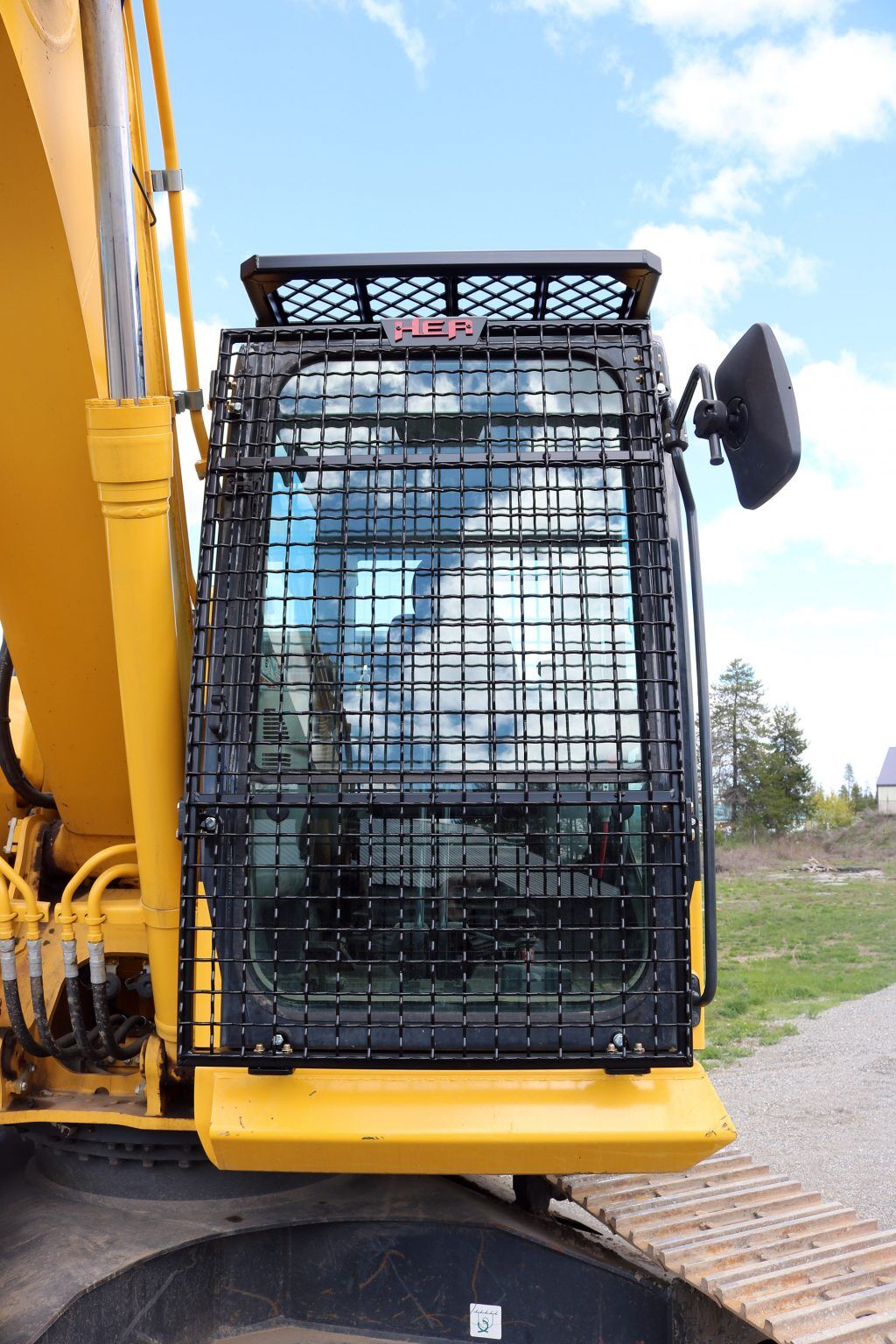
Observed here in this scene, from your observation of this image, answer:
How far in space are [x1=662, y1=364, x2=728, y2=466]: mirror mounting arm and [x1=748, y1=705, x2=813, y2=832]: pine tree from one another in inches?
1368

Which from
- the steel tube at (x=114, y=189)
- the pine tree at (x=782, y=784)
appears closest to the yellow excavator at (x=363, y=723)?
→ the steel tube at (x=114, y=189)

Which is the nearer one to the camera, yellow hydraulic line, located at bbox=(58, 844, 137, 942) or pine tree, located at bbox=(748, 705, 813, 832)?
yellow hydraulic line, located at bbox=(58, 844, 137, 942)

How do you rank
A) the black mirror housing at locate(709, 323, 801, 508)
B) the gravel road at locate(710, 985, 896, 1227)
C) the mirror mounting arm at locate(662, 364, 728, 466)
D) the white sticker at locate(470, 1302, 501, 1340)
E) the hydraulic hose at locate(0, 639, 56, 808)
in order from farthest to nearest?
the gravel road at locate(710, 985, 896, 1227)
the hydraulic hose at locate(0, 639, 56, 808)
the white sticker at locate(470, 1302, 501, 1340)
the mirror mounting arm at locate(662, 364, 728, 466)
the black mirror housing at locate(709, 323, 801, 508)

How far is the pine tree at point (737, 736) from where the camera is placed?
125ft

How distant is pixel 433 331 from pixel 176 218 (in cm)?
78

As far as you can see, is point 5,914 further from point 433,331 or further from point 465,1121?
point 433,331

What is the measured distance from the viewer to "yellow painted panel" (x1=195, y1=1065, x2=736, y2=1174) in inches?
98.3

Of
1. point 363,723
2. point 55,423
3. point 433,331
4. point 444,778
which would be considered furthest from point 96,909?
point 433,331

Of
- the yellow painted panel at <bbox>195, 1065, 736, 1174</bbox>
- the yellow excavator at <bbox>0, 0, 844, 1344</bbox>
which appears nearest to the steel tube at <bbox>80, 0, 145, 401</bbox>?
the yellow excavator at <bbox>0, 0, 844, 1344</bbox>

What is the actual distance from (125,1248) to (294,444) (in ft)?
7.01

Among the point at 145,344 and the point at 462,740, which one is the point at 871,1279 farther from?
the point at 145,344

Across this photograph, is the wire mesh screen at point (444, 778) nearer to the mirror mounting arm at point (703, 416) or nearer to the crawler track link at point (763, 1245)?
the mirror mounting arm at point (703, 416)

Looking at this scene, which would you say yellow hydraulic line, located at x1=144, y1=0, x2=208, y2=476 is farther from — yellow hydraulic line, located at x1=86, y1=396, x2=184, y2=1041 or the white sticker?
the white sticker

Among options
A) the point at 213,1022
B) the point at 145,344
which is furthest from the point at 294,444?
the point at 213,1022
